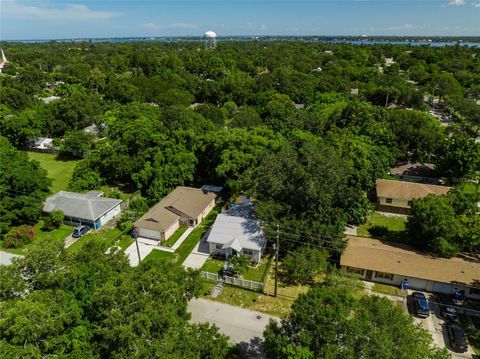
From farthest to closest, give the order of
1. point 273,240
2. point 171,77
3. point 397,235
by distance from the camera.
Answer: point 171,77 < point 397,235 < point 273,240

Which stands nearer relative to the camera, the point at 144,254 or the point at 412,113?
the point at 144,254

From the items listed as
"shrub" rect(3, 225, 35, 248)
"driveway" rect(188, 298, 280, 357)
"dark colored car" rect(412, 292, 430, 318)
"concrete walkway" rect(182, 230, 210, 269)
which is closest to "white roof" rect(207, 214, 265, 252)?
"concrete walkway" rect(182, 230, 210, 269)

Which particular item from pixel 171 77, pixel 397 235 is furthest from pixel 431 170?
pixel 171 77

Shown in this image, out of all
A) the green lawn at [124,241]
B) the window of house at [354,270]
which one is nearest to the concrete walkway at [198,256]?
the green lawn at [124,241]

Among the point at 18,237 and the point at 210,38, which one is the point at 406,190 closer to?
the point at 18,237

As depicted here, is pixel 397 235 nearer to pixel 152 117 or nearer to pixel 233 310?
pixel 233 310

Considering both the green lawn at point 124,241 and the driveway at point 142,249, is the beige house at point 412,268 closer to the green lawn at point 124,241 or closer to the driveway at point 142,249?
the driveway at point 142,249

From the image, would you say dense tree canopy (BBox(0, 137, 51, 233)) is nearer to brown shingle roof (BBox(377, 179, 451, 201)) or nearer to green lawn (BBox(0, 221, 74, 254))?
green lawn (BBox(0, 221, 74, 254))
